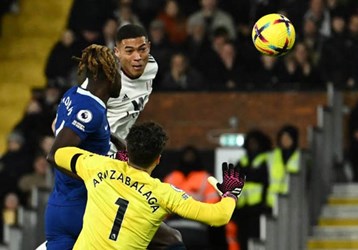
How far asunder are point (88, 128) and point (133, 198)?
2.05 feet

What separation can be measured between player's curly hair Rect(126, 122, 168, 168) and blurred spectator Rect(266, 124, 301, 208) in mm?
6411

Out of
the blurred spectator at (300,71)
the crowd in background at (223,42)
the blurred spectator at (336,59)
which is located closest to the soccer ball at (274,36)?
the crowd in background at (223,42)

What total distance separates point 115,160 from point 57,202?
2.34ft

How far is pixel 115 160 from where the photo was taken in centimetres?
866

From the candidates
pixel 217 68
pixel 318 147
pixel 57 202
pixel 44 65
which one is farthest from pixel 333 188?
pixel 57 202

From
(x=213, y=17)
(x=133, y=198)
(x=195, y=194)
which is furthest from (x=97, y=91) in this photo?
(x=213, y=17)

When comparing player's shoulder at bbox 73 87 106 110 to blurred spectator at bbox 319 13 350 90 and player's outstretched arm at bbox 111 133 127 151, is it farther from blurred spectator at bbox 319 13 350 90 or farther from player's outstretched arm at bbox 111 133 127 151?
blurred spectator at bbox 319 13 350 90

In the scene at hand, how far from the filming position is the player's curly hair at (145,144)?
854cm

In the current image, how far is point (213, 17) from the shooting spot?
17.8 meters

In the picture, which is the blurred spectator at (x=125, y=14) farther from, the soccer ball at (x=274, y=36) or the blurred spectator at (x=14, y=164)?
the soccer ball at (x=274, y=36)

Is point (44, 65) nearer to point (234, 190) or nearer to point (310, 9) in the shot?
point (310, 9)

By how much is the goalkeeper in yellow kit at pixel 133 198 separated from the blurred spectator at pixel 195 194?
19.8ft

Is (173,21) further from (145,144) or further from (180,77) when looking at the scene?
(145,144)

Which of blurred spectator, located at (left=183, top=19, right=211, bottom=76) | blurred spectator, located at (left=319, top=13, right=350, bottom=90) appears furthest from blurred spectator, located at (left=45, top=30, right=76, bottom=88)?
blurred spectator, located at (left=319, top=13, right=350, bottom=90)
